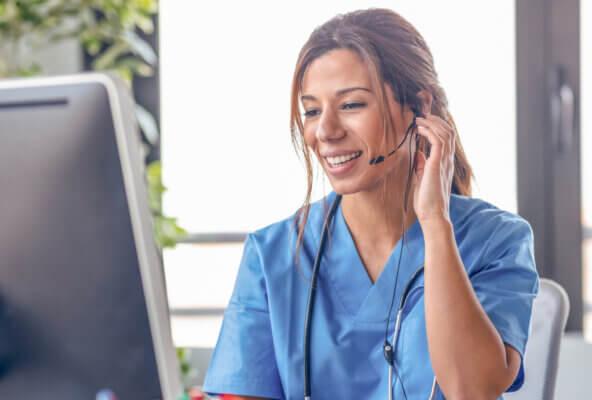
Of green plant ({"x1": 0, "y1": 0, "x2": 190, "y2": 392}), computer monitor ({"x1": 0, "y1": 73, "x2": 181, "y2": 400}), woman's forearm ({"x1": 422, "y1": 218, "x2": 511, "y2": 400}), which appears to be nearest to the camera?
computer monitor ({"x1": 0, "y1": 73, "x2": 181, "y2": 400})

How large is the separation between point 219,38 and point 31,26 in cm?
48

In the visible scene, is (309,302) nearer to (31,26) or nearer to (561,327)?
(561,327)

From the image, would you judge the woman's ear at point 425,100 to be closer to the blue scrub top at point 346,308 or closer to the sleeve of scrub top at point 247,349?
the blue scrub top at point 346,308

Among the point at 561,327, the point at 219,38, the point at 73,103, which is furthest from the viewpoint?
the point at 219,38

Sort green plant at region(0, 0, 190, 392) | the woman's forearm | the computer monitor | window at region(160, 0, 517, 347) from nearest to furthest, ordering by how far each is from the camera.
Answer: the computer monitor, the woman's forearm, green plant at region(0, 0, 190, 392), window at region(160, 0, 517, 347)

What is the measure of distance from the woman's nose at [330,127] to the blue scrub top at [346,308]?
145mm

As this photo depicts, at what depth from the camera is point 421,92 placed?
0.91 metres

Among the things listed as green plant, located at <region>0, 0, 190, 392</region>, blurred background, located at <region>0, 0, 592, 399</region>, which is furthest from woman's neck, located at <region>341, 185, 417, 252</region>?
green plant, located at <region>0, 0, 190, 392</region>

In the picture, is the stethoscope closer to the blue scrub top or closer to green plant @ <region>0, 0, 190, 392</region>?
the blue scrub top

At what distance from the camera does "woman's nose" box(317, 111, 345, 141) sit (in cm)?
91

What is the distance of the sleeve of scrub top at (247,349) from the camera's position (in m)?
0.93

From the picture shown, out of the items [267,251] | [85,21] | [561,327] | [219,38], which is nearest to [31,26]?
[85,21]

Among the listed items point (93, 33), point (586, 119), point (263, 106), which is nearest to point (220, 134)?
point (263, 106)

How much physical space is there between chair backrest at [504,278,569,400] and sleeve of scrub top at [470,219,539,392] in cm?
8
